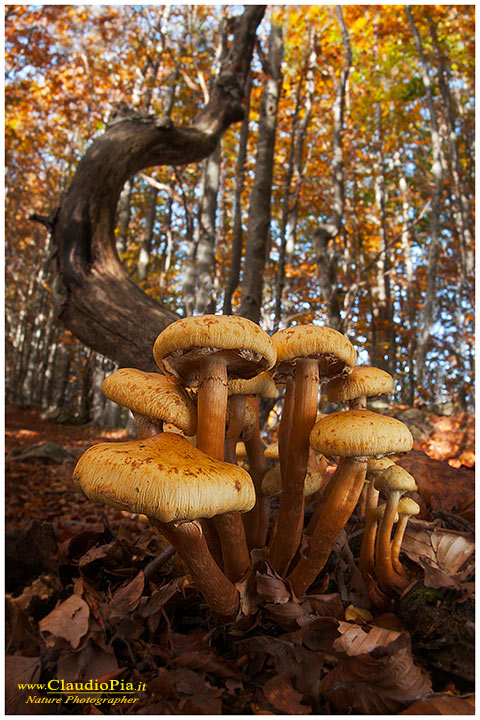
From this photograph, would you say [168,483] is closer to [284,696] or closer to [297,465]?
[297,465]

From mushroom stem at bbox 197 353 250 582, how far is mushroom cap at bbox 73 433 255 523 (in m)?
0.20

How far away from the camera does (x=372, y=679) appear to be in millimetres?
1001

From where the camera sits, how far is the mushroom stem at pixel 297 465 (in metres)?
1.28

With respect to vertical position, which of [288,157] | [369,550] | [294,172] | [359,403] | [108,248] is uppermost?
[288,157]

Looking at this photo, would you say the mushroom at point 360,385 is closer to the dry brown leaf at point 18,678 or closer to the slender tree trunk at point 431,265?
the dry brown leaf at point 18,678

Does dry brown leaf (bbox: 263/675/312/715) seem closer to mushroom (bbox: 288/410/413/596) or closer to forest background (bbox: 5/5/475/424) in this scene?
mushroom (bbox: 288/410/413/596)

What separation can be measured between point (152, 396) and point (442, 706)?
1123mm

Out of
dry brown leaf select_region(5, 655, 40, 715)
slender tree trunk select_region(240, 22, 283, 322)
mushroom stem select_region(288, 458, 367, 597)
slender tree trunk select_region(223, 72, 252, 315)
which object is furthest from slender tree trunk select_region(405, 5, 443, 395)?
dry brown leaf select_region(5, 655, 40, 715)

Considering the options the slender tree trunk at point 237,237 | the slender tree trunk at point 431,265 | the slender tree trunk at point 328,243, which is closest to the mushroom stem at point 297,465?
the slender tree trunk at point 237,237

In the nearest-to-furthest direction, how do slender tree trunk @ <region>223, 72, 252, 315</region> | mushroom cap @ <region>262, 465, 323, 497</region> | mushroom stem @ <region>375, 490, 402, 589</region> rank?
mushroom stem @ <region>375, 490, 402, 589</region> < mushroom cap @ <region>262, 465, 323, 497</region> < slender tree trunk @ <region>223, 72, 252, 315</region>

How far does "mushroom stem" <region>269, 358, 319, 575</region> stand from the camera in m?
1.28

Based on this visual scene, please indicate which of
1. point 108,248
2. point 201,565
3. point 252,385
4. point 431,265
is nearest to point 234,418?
point 252,385

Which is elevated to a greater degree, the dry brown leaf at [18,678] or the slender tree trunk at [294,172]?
the slender tree trunk at [294,172]

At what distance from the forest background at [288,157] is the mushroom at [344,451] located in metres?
2.04
